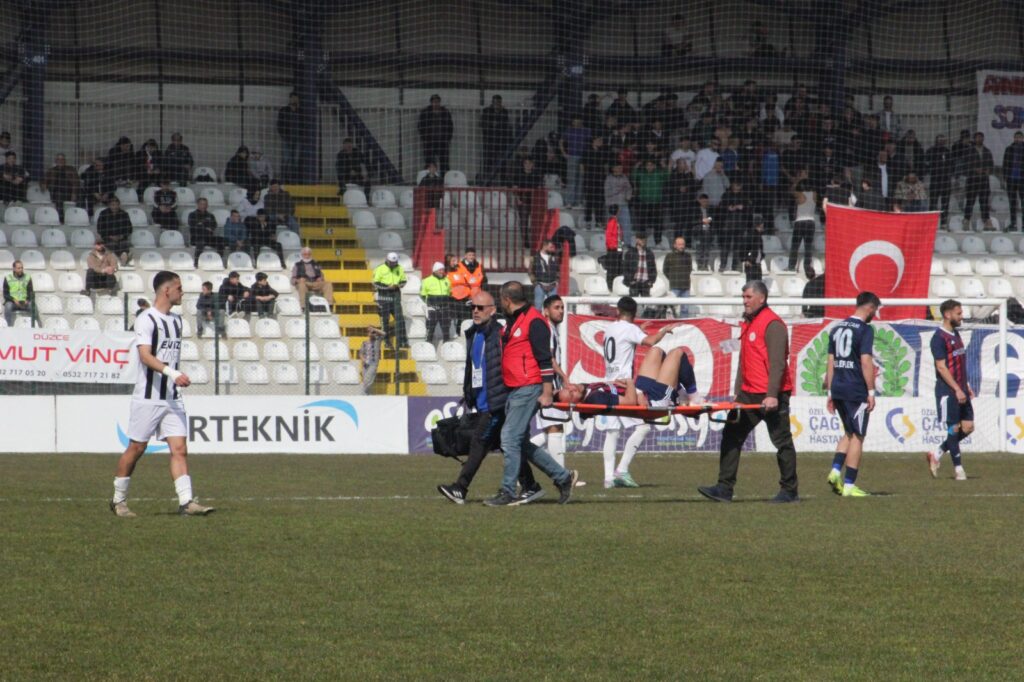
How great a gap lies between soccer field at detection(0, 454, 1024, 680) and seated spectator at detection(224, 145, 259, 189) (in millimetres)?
17574

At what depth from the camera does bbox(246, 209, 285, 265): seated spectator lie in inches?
1169

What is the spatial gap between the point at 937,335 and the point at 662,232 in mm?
12850

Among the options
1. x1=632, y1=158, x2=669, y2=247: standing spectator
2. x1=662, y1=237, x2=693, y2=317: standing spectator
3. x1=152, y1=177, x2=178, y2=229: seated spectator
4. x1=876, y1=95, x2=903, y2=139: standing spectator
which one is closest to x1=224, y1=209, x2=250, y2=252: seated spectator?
x1=152, y1=177, x2=178, y2=229: seated spectator

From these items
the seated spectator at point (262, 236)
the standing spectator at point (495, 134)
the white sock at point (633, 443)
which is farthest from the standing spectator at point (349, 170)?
the white sock at point (633, 443)

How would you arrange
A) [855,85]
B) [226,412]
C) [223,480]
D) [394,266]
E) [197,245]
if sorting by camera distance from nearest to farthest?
1. [223,480]
2. [226,412]
3. [394,266]
4. [197,245]
5. [855,85]

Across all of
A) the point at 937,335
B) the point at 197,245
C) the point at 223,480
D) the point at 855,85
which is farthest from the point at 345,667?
the point at 855,85

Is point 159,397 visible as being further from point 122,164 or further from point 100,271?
point 122,164

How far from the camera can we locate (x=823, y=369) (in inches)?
950

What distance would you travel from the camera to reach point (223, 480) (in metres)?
17.2

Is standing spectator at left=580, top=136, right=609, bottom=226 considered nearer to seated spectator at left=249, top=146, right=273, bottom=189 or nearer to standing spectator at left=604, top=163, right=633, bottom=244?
standing spectator at left=604, top=163, right=633, bottom=244

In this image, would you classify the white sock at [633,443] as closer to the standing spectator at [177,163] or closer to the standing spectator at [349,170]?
the standing spectator at [349,170]

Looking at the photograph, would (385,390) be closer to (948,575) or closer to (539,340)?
(539,340)

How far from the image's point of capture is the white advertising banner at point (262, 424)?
23.4 meters

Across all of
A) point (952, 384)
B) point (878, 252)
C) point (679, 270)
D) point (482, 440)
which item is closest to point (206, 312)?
point (679, 270)
